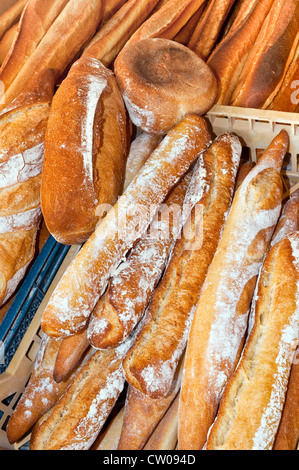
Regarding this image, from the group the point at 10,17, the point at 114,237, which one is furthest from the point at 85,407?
the point at 10,17

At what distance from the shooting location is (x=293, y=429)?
997 mm

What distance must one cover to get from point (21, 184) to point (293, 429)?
1.10 meters

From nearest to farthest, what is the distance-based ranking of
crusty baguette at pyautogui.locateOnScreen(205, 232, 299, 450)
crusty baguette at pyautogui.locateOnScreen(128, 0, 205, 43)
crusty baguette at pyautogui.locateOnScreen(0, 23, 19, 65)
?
crusty baguette at pyautogui.locateOnScreen(205, 232, 299, 450) < crusty baguette at pyautogui.locateOnScreen(128, 0, 205, 43) < crusty baguette at pyautogui.locateOnScreen(0, 23, 19, 65)

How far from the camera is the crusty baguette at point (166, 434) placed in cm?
114

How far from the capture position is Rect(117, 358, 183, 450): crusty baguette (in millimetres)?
1170

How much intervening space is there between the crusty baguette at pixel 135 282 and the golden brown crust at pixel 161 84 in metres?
0.30

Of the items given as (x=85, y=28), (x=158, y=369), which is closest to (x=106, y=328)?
(x=158, y=369)

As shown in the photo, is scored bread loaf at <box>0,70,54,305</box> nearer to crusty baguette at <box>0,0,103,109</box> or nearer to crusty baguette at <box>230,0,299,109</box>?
crusty baguette at <box>0,0,103,109</box>

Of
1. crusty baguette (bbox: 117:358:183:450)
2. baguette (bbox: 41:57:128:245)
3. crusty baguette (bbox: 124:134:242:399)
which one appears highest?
baguette (bbox: 41:57:128:245)

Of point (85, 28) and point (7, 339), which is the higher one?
point (85, 28)

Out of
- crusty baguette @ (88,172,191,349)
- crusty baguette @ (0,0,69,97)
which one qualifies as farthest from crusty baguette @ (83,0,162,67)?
crusty baguette @ (88,172,191,349)

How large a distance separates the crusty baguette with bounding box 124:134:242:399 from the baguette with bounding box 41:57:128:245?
0.26 meters

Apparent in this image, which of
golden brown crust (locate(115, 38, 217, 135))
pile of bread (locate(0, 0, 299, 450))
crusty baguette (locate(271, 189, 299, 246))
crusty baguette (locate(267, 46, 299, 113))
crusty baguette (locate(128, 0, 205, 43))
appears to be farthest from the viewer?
crusty baguette (locate(128, 0, 205, 43))
